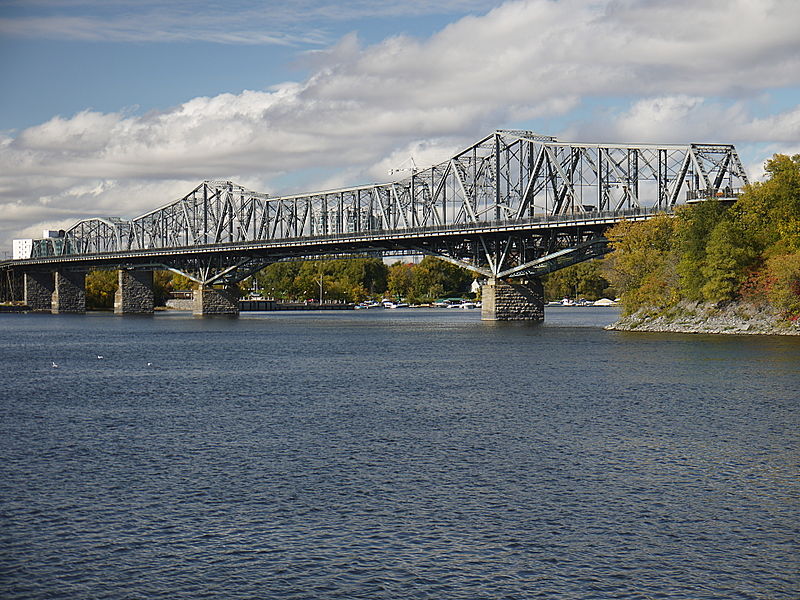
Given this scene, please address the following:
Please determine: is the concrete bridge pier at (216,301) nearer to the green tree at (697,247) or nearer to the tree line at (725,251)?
the tree line at (725,251)

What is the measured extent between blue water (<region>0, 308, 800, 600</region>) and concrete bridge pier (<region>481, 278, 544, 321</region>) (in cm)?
7884

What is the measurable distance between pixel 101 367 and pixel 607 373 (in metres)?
28.7


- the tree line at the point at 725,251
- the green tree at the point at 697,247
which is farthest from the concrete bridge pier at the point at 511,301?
the green tree at the point at 697,247

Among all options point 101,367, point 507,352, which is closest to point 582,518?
point 101,367

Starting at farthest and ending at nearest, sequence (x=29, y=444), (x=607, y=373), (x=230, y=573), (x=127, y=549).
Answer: (x=607, y=373) → (x=29, y=444) → (x=127, y=549) → (x=230, y=573)

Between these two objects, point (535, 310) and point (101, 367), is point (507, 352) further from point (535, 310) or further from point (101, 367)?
point (535, 310)

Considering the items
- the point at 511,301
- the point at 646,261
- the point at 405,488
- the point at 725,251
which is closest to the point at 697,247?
the point at 725,251

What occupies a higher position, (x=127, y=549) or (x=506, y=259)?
(x=506, y=259)

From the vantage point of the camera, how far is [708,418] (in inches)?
1362

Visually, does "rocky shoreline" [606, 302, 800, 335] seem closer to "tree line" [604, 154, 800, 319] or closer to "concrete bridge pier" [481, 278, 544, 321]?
"tree line" [604, 154, 800, 319]

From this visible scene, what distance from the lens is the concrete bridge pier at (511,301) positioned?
128 m

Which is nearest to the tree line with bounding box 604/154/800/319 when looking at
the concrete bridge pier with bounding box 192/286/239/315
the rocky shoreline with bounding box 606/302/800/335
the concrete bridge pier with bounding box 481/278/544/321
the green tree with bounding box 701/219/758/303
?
the green tree with bounding box 701/219/758/303

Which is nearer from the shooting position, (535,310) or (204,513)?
(204,513)

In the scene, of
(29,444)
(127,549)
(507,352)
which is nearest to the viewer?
(127,549)
